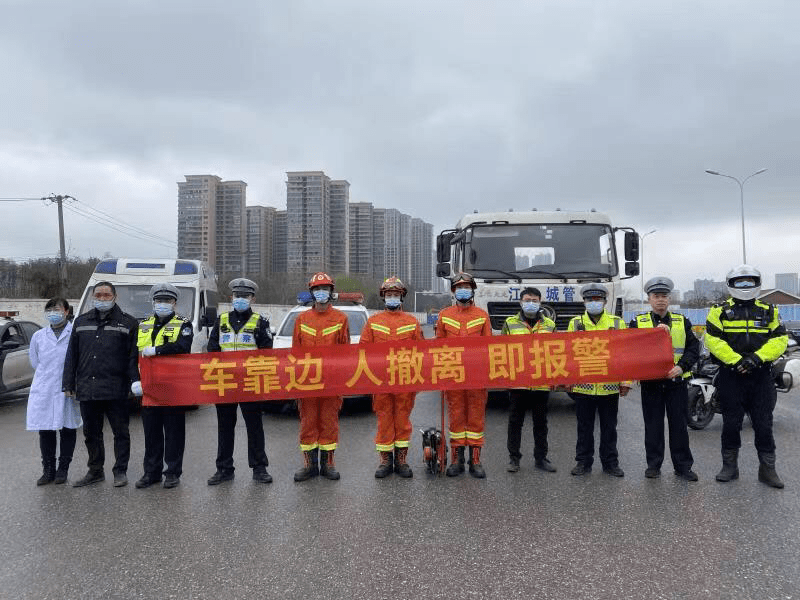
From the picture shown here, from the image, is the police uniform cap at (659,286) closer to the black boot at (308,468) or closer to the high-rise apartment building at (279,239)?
the black boot at (308,468)

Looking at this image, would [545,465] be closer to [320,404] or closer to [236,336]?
[320,404]

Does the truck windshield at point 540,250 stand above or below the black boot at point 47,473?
above

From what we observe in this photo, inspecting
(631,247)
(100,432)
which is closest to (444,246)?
(631,247)

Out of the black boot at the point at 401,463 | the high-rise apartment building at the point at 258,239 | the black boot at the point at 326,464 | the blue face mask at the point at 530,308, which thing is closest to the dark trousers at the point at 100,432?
the black boot at the point at 326,464

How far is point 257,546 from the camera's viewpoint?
3.94m

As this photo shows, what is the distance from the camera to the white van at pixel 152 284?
9703mm

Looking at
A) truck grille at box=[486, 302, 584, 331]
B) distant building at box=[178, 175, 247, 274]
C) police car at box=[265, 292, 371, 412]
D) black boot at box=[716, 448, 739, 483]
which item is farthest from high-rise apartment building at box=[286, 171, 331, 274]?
black boot at box=[716, 448, 739, 483]

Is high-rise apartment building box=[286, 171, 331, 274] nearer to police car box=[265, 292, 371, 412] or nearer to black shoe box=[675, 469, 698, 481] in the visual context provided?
police car box=[265, 292, 371, 412]

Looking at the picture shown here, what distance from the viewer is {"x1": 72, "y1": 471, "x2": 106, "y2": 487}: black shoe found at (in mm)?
5379

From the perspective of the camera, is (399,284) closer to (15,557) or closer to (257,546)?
(257,546)

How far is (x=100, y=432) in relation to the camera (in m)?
5.59

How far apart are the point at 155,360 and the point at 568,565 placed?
404 centimetres

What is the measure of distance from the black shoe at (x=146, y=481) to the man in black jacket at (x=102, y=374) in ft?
0.55

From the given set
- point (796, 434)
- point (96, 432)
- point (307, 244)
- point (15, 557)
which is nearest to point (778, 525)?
point (796, 434)
